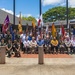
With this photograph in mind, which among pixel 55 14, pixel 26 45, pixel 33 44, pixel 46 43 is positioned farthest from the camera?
pixel 55 14

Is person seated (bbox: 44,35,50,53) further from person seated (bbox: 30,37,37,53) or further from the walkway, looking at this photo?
the walkway

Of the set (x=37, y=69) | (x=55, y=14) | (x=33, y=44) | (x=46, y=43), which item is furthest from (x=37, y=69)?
(x=55, y=14)

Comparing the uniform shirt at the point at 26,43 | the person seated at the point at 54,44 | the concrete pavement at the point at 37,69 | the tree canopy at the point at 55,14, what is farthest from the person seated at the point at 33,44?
the tree canopy at the point at 55,14

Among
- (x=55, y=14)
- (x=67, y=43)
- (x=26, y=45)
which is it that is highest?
(x=55, y=14)

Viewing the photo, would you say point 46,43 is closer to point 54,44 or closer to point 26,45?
point 54,44

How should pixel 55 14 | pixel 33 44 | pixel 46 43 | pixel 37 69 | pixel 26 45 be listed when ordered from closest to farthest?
pixel 37 69 < pixel 33 44 < pixel 26 45 < pixel 46 43 < pixel 55 14

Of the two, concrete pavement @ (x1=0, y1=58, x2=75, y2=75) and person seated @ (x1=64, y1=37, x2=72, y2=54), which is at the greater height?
person seated @ (x1=64, y1=37, x2=72, y2=54)

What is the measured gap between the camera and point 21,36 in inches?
874

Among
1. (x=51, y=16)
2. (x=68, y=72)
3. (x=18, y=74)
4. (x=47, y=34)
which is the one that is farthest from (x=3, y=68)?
(x=51, y=16)

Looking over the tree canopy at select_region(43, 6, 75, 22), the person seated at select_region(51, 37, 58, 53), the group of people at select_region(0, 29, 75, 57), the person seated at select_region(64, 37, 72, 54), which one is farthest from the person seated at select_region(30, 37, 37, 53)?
the tree canopy at select_region(43, 6, 75, 22)

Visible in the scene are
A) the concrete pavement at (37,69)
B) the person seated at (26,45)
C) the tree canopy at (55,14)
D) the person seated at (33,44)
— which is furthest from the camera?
the tree canopy at (55,14)

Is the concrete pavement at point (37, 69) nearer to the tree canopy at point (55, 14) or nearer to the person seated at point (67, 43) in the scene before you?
the person seated at point (67, 43)

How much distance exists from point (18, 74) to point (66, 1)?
54.6ft

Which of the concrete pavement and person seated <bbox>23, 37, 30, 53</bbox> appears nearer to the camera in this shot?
the concrete pavement
